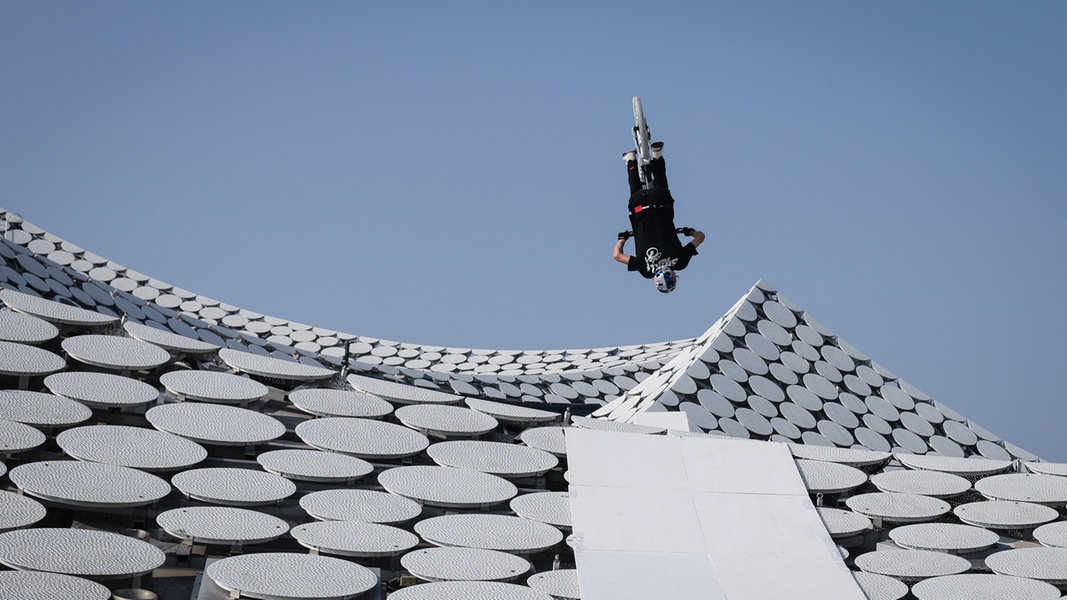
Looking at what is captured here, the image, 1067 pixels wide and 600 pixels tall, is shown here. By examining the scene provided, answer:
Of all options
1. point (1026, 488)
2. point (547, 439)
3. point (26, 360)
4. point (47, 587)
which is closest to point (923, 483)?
point (1026, 488)

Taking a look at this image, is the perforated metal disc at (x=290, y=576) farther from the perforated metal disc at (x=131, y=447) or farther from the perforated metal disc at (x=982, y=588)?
the perforated metal disc at (x=982, y=588)

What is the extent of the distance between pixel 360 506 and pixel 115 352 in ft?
12.3

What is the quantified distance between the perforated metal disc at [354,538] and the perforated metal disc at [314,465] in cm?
87

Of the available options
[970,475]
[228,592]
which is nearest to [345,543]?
[228,592]

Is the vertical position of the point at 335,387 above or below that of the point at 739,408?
below

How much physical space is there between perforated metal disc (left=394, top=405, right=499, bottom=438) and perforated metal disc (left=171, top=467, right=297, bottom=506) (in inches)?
79.0

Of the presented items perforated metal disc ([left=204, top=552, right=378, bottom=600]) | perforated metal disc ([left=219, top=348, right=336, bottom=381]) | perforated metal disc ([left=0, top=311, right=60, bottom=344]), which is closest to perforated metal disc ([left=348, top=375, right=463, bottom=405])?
perforated metal disc ([left=219, top=348, right=336, bottom=381])

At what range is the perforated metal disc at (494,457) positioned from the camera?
11.3 meters

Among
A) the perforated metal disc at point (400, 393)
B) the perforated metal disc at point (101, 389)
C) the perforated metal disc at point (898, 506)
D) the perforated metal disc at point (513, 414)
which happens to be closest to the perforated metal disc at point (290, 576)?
the perforated metal disc at point (101, 389)

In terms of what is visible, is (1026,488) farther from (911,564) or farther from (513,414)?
(513,414)

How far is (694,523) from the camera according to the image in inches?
398

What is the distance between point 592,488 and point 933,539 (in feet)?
11.1

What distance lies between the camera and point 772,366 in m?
23.0

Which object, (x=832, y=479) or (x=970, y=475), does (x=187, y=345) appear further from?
(x=970, y=475)
